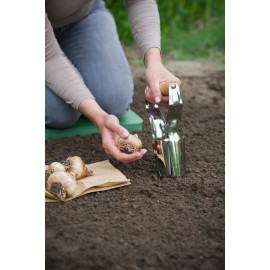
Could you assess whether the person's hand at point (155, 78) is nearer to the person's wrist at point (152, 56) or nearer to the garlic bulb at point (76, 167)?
the person's wrist at point (152, 56)

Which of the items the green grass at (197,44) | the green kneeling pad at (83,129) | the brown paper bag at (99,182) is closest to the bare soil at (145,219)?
the brown paper bag at (99,182)

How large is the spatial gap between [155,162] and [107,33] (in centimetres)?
81

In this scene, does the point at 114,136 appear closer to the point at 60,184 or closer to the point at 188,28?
the point at 60,184

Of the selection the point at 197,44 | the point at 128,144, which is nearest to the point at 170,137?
the point at 128,144

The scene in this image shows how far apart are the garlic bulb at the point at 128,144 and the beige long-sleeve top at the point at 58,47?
224mm

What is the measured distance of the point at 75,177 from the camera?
1.59 m

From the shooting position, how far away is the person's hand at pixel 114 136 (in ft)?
5.15

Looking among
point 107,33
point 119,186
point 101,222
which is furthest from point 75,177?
point 107,33

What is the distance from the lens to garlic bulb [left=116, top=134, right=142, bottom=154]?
64.0 inches

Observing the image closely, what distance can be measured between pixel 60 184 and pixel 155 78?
0.46 m

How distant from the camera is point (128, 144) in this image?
1.63m

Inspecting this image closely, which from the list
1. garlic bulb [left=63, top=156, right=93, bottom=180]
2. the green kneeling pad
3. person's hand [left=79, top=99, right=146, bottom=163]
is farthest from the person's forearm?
the green kneeling pad
